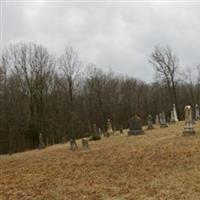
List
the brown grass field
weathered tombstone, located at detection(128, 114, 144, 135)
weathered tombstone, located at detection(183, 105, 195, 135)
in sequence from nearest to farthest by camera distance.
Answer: the brown grass field < weathered tombstone, located at detection(183, 105, 195, 135) < weathered tombstone, located at detection(128, 114, 144, 135)

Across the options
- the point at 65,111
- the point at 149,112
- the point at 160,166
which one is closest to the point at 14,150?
the point at 65,111

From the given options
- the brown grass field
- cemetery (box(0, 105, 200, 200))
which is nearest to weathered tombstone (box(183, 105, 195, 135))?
cemetery (box(0, 105, 200, 200))

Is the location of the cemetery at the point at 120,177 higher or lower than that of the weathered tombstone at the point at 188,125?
lower

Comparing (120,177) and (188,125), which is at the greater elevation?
(188,125)

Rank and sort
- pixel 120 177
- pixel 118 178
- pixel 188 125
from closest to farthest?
pixel 118 178 < pixel 120 177 < pixel 188 125

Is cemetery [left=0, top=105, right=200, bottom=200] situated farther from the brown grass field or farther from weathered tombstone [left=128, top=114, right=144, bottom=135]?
weathered tombstone [left=128, top=114, right=144, bottom=135]

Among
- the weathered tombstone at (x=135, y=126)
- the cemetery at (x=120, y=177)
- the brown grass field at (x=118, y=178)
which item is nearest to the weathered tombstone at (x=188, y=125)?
the cemetery at (x=120, y=177)

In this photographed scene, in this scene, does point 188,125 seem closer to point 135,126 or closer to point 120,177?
point 135,126

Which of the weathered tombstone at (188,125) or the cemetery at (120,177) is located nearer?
the cemetery at (120,177)

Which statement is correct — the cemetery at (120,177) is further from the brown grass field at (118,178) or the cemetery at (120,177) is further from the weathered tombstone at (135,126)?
the weathered tombstone at (135,126)

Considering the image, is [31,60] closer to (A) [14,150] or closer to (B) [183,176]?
(A) [14,150]

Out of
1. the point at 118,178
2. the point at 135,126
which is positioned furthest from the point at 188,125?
the point at 118,178

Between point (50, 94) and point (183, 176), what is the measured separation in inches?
1601

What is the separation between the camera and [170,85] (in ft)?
183
